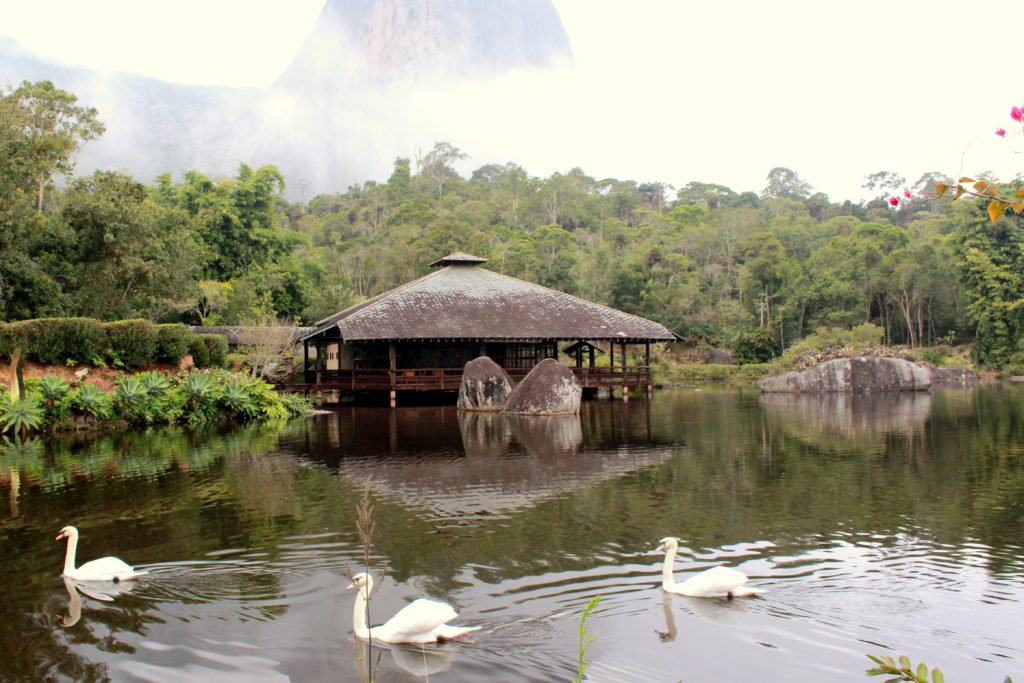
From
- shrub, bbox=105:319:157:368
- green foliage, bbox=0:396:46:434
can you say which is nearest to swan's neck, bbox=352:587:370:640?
green foliage, bbox=0:396:46:434

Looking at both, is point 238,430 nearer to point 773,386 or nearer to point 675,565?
point 675,565

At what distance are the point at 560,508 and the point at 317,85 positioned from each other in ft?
411

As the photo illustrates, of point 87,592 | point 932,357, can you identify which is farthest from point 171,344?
point 932,357

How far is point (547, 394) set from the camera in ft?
72.5

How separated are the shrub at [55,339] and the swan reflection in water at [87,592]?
1537cm

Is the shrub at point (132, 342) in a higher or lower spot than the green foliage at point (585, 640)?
higher

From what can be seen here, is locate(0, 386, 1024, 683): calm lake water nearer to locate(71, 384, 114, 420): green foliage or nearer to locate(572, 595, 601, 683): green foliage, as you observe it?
locate(572, 595, 601, 683): green foliage

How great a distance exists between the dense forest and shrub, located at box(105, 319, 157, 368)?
20.7 feet

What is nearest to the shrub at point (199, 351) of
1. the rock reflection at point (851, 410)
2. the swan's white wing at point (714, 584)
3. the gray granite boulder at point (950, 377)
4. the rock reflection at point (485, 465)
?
the rock reflection at point (485, 465)

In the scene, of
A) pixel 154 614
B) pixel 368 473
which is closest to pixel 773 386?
pixel 368 473

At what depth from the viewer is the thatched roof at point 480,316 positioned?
2742 centimetres

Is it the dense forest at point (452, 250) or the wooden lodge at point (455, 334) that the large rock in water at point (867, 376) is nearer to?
the wooden lodge at point (455, 334)

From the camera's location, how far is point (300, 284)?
48125 mm

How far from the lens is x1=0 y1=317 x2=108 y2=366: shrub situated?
779 inches
